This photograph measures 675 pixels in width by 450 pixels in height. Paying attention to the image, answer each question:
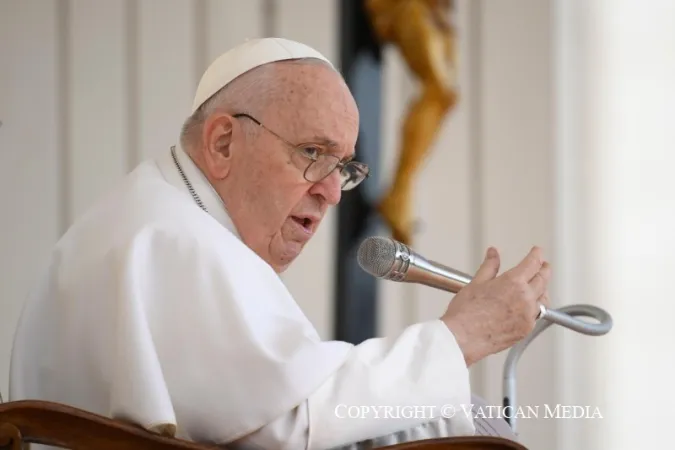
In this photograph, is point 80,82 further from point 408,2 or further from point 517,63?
point 517,63

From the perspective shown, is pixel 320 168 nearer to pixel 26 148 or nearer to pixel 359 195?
pixel 359 195

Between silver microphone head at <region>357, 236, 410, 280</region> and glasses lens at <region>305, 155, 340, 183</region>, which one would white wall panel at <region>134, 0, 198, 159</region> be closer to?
glasses lens at <region>305, 155, 340, 183</region>

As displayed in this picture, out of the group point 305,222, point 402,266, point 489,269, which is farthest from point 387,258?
point 305,222

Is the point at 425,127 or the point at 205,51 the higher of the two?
the point at 205,51

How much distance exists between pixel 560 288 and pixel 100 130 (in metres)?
2.20

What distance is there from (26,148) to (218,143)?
225 cm

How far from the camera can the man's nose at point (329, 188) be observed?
1.86 meters

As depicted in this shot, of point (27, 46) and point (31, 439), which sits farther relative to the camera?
point (27, 46)

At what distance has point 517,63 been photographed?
15.0ft

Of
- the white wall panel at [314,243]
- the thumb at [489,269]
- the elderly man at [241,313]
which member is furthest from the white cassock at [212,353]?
the white wall panel at [314,243]

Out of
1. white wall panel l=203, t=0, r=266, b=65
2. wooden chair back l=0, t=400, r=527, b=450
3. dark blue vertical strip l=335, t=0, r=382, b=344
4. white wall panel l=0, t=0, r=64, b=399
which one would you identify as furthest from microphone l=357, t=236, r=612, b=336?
white wall panel l=203, t=0, r=266, b=65

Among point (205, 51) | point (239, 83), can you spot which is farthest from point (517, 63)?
point (239, 83)

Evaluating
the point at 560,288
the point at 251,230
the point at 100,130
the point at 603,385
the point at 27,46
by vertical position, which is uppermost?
the point at 27,46

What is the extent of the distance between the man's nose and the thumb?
1.22ft
